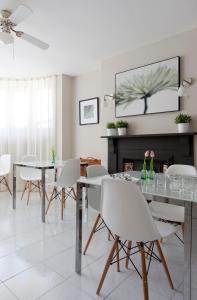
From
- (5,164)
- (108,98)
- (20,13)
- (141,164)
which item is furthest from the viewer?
(5,164)

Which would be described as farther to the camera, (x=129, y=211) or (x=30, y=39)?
(x=30, y=39)

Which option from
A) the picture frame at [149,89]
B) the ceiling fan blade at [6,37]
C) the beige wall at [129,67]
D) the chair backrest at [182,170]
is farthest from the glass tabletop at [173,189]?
the ceiling fan blade at [6,37]

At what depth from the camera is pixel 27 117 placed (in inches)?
192

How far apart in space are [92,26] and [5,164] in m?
3.09

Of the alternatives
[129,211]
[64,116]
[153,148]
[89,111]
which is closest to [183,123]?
[153,148]

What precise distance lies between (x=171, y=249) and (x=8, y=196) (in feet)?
11.1

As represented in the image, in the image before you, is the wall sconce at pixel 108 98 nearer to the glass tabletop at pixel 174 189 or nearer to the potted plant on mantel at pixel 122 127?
the potted plant on mantel at pixel 122 127

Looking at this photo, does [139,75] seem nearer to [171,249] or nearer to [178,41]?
[178,41]

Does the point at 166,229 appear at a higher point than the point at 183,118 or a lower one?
lower

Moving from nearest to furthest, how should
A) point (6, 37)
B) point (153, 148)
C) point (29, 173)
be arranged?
point (6, 37) → point (153, 148) → point (29, 173)

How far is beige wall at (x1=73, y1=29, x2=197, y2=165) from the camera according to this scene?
9.77ft

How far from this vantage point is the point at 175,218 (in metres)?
1.80

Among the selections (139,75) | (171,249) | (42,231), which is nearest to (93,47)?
(139,75)

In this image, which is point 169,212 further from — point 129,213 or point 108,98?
point 108,98
